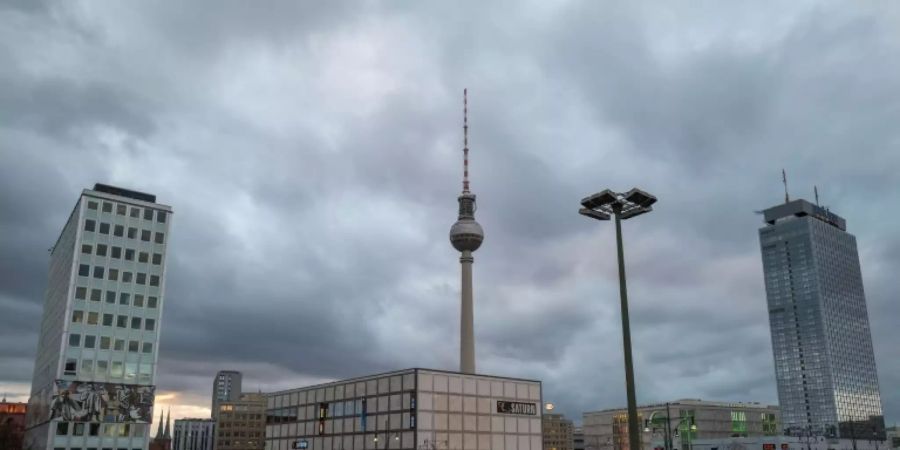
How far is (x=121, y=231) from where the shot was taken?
12250 centimetres

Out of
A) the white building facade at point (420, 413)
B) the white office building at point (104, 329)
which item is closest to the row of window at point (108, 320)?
the white office building at point (104, 329)

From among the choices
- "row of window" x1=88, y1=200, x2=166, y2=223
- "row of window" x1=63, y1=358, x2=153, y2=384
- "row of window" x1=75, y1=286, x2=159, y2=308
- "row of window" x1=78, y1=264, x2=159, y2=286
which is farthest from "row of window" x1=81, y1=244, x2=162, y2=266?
"row of window" x1=63, y1=358, x2=153, y2=384

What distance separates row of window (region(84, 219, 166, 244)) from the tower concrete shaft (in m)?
63.4

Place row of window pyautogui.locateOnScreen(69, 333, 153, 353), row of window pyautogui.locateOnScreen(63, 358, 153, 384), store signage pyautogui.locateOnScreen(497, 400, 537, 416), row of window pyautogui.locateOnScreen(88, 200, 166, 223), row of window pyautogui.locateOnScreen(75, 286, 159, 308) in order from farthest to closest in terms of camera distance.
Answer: row of window pyautogui.locateOnScreen(88, 200, 166, 223) < row of window pyautogui.locateOnScreen(75, 286, 159, 308) < row of window pyautogui.locateOnScreen(69, 333, 153, 353) < row of window pyautogui.locateOnScreen(63, 358, 153, 384) < store signage pyautogui.locateOnScreen(497, 400, 537, 416)

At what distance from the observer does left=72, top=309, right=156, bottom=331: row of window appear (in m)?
115

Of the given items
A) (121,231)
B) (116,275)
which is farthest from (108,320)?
(121,231)

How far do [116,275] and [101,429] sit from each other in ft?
79.3

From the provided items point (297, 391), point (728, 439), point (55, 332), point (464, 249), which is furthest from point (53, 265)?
point (728, 439)

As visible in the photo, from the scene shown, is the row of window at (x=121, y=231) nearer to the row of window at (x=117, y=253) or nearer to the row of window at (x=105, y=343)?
the row of window at (x=117, y=253)

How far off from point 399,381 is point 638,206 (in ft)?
150

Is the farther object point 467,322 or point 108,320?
point 467,322

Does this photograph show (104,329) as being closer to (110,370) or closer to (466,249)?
(110,370)

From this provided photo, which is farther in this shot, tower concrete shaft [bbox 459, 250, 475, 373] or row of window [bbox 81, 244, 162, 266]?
tower concrete shaft [bbox 459, 250, 475, 373]

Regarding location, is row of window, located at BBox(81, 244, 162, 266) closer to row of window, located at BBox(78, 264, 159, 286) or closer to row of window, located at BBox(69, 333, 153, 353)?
row of window, located at BBox(78, 264, 159, 286)
